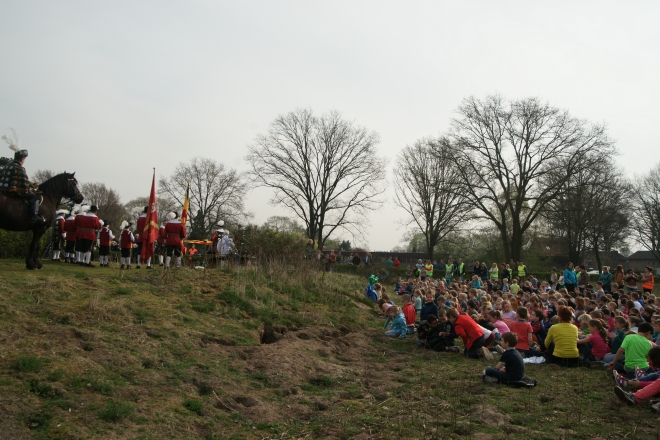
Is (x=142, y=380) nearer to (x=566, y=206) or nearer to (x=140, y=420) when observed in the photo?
(x=140, y=420)

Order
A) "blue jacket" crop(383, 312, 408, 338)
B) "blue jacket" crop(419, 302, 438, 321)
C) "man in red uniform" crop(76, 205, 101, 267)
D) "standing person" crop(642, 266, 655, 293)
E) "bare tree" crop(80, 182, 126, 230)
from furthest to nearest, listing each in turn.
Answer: "bare tree" crop(80, 182, 126, 230)
"standing person" crop(642, 266, 655, 293)
"man in red uniform" crop(76, 205, 101, 267)
"blue jacket" crop(383, 312, 408, 338)
"blue jacket" crop(419, 302, 438, 321)

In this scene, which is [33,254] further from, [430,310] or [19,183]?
[430,310]

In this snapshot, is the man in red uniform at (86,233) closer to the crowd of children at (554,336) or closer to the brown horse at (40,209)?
the brown horse at (40,209)

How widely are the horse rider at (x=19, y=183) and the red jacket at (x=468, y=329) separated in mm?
9134

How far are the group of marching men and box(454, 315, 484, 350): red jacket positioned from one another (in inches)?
294

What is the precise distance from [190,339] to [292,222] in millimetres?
57434

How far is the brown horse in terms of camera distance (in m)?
10.1

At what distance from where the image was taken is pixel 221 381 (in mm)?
7074

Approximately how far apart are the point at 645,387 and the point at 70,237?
558 inches

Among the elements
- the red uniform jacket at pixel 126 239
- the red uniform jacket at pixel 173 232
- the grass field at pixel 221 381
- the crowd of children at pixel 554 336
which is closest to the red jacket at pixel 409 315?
the crowd of children at pixel 554 336

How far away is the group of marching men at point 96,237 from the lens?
1351cm

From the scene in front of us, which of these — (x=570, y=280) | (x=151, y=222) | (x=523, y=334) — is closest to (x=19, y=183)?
(x=151, y=222)

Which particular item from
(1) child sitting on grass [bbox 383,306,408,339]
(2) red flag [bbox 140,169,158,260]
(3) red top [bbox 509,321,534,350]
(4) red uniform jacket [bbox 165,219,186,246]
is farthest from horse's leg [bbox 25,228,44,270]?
(3) red top [bbox 509,321,534,350]

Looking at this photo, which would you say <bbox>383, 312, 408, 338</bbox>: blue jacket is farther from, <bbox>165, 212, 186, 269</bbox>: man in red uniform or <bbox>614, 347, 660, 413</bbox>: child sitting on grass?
<bbox>165, 212, 186, 269</bbox>: man in red uniform
